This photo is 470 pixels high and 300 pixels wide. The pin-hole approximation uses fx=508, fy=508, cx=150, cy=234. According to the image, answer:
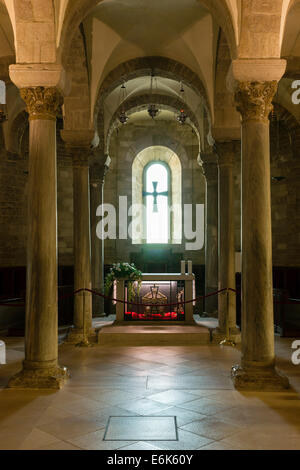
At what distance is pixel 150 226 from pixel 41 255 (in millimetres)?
12756

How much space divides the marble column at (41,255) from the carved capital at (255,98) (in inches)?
101

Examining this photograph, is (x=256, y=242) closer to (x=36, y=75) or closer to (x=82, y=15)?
(x=36, y=75)

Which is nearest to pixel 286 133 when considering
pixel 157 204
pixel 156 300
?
pixel 157 204

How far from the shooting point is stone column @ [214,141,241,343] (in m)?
10.5

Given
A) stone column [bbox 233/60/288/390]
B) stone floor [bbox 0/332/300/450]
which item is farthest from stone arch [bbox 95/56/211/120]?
stone floor [bbox 0/332/300/450]

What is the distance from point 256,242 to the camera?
6.75 m

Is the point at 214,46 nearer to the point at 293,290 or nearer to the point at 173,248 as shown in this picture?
the point at 293,290

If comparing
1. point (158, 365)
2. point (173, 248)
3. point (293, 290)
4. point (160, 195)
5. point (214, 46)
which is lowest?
point (158, 365)

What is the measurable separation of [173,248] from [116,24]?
31.1 feet

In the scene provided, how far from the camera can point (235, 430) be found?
504cm

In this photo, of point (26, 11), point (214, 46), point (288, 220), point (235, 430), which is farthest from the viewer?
point (288, 220)

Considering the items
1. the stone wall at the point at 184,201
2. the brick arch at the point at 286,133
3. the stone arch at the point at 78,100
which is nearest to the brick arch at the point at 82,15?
the stone arch at the point at 78,100

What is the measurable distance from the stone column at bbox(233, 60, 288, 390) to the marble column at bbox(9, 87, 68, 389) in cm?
254

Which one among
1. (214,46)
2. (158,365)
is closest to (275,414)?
(158,365)
